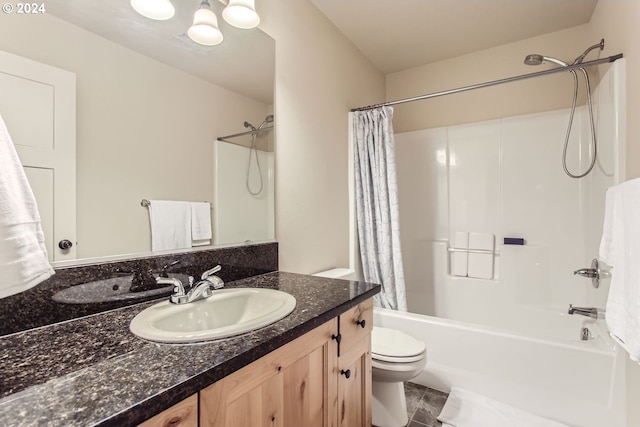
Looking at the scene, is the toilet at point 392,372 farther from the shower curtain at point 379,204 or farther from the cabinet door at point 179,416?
the cabinet door at point 179,416

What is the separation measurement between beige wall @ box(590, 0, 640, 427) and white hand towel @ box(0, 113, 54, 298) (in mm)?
2134

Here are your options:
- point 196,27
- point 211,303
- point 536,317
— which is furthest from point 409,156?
point 211,303

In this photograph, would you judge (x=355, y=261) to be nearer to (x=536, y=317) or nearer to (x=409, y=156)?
(x=409, y=156)

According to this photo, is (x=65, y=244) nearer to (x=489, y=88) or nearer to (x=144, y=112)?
(x=144, y=112)

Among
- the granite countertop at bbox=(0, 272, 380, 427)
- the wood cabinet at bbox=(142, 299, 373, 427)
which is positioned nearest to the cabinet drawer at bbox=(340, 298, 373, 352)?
the wood cabinet at bbox=(142, 299, 373, 427)

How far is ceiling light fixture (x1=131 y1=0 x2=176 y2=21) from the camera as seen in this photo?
1107 millimetres

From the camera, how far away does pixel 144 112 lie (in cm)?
111

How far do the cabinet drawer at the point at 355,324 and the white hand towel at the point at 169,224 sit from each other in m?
0.71

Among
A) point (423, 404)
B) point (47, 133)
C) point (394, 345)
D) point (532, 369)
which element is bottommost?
point (423, 404)

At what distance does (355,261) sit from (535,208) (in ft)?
4.71

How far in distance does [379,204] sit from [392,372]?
120 cm

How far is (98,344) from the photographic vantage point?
0.74 m

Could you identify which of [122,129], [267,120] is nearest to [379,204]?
[267,120]

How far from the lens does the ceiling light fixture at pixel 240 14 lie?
1.37 m
